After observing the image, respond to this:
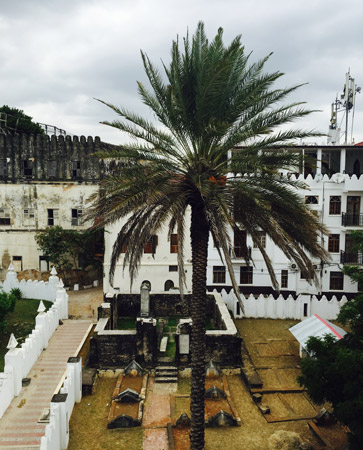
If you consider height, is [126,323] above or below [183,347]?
below

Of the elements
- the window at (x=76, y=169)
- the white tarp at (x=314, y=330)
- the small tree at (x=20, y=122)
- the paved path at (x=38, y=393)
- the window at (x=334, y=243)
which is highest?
the small tree at (x=20, y=122)

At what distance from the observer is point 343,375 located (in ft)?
29.8

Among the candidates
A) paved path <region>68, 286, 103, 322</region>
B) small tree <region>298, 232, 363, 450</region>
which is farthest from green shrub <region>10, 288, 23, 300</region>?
small tree <region>298, 232, 363, 450</region>

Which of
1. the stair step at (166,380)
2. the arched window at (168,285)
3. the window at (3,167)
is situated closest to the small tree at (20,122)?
the window at (3,167)

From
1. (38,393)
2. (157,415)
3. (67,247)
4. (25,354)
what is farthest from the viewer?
(67,247)

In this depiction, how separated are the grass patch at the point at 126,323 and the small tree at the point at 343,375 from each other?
12.2 m

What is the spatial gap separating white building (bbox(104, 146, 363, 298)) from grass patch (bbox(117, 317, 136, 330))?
2.77 metres

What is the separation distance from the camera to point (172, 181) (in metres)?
9.83

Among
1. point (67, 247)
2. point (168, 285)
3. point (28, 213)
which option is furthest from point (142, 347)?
point (28, 213)

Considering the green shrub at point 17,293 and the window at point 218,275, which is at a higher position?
the window at point 218,275

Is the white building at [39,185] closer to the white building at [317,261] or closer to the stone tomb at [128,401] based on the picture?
the white building at [317,261]

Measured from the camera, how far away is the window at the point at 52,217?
1249 inches

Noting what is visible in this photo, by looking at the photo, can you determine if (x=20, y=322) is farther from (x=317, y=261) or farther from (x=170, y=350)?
(x=317, y=261)

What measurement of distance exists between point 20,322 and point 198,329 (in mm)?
15452
